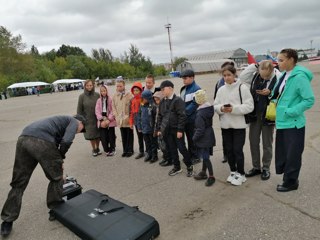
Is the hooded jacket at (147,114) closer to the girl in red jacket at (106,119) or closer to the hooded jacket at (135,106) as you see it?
the hooded jacket at (135,106)

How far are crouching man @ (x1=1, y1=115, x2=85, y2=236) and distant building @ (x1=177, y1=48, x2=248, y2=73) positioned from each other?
79354mm

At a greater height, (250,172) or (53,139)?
(53,139)

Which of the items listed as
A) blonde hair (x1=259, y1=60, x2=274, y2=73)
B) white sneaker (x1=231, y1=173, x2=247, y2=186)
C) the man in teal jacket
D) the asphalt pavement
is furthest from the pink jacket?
the man in teal jacket

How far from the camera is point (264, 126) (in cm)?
429

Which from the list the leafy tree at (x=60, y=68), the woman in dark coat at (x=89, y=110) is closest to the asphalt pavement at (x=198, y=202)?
the woman in dark coat at (x=89, y=110)

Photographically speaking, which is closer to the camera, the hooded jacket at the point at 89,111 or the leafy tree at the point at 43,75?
the hooded jacket at the point at 89,111

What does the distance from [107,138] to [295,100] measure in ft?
14.0

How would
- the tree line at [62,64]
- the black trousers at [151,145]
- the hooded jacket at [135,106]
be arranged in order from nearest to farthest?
the black trousers at [151,145] < the hooded jacket at [135,106] < the tree line at [62,64]

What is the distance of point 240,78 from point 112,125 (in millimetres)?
3119

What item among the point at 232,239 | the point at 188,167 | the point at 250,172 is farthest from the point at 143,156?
the point at 232,239

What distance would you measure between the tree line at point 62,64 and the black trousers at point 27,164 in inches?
2323

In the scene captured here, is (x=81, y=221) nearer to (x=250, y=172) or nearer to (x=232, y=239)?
(x=232, y=239)

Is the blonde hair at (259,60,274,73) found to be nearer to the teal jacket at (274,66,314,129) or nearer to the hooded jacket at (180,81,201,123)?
the teal jacket at (274,66,314,129)

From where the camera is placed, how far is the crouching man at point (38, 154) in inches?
131
